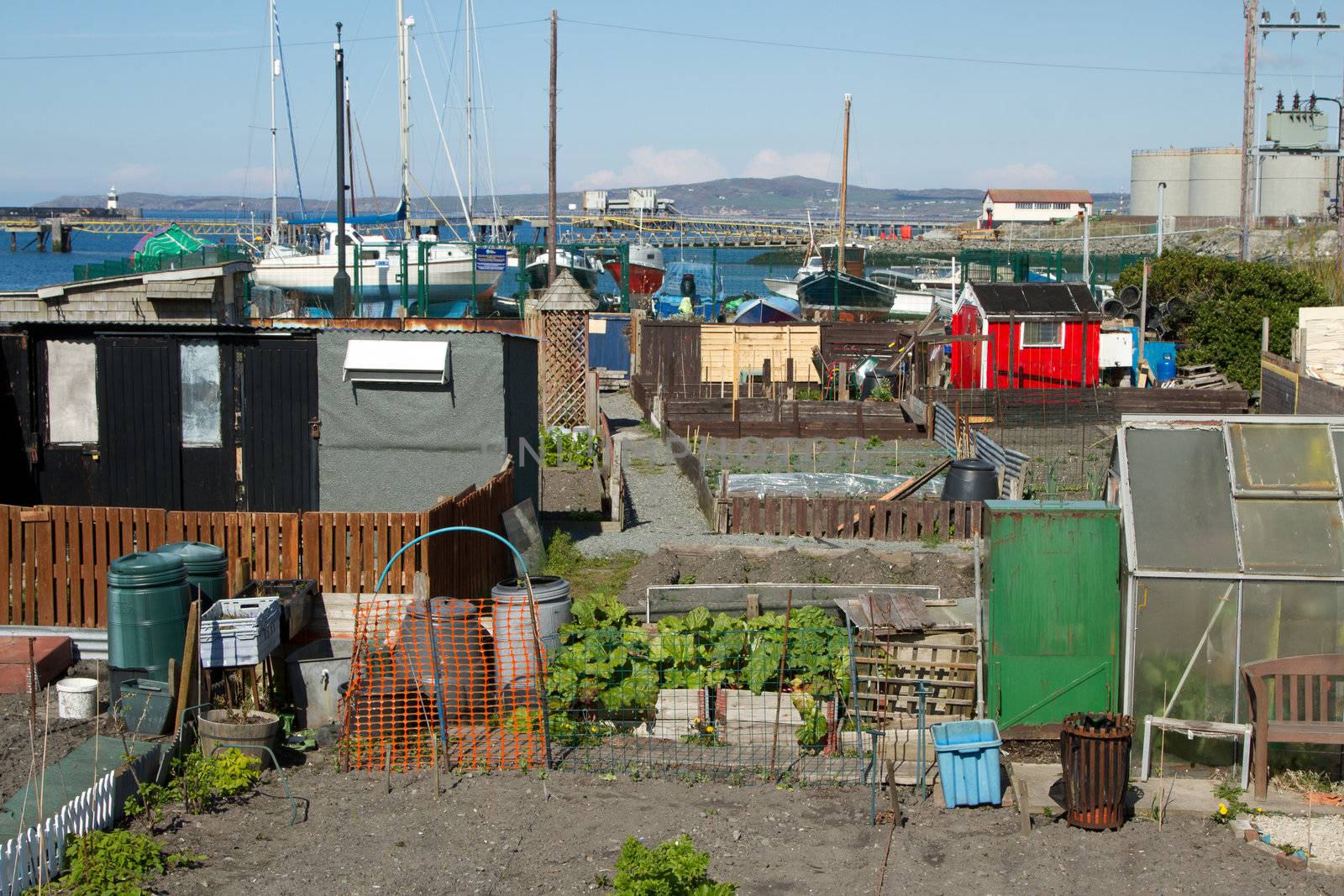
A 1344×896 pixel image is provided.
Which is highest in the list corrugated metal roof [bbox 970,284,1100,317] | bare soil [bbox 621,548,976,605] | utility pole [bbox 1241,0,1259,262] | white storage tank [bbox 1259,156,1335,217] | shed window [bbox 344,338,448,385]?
white storage tank [bbox 1259,156,1335,217]

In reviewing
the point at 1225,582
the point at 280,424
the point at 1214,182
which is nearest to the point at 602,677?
the point at 1225,582

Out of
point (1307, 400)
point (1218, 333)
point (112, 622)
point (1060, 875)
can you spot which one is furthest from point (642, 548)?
Result: point (1218, 333)

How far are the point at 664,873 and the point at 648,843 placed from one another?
5.04ft

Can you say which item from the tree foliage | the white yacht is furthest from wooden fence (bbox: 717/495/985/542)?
the white yacht

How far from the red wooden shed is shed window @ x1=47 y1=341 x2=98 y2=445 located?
21177 millimetres

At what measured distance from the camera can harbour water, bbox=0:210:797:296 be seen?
8198 centimetres

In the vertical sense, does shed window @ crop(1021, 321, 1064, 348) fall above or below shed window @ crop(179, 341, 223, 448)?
above

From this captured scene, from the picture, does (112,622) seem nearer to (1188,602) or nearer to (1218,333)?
(1188,602)

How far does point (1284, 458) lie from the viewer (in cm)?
995

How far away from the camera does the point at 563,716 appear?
9.98 metres

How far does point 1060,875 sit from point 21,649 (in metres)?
8.39

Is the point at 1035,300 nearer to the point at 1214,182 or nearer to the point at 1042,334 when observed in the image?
the point at 1042,334

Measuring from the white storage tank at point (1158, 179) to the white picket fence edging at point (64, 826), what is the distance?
403 feet

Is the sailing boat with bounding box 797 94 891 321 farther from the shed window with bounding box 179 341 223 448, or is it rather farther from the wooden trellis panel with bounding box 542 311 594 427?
the shed window with bounding box 179 341 223 448
